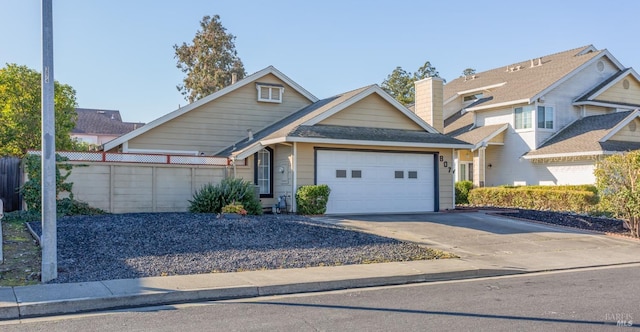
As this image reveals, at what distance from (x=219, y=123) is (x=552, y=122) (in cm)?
1801

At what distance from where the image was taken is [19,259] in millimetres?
10336

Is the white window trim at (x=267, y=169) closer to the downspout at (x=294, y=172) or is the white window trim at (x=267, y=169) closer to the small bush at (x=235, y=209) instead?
the downspout at (x=294, y=172)

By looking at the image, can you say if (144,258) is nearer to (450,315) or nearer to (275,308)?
(275,308)

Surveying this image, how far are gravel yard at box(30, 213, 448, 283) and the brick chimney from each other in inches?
489

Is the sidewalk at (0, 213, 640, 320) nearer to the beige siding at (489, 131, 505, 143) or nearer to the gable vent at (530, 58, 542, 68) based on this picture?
the beige siding at (489, 131, 505, 143)

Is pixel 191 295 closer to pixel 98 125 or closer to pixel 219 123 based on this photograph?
pixel 219 123

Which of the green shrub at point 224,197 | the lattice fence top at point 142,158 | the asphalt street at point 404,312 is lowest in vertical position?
the asphalt street at point 404,312

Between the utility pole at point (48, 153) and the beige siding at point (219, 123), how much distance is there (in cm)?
1261

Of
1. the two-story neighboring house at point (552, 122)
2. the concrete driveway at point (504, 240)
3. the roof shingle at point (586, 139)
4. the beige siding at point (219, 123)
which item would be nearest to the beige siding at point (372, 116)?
the concrete driveway at point (504, 240)

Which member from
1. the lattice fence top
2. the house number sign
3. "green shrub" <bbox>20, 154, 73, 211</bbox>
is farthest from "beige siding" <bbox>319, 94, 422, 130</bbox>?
"green shrub" <bbox>20, 154, 73, 211</bbox>

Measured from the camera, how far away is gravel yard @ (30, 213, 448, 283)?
33.3ft

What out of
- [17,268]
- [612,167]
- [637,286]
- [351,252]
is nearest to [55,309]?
[17,268]

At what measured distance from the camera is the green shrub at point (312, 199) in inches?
709

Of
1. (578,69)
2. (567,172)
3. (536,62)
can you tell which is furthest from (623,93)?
(567,172)
